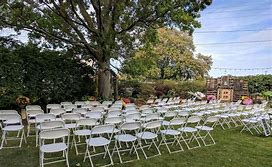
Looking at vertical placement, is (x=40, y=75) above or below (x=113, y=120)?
above

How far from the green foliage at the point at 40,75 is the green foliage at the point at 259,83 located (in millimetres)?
14211

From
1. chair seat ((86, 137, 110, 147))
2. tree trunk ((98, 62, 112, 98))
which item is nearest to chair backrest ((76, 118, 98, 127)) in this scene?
chair seat ((86, 137, 110, 147))

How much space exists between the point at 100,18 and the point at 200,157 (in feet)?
24.3

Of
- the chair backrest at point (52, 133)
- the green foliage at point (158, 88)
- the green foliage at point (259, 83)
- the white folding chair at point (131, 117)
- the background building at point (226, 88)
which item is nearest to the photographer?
the chair backrest at point (52, 133)

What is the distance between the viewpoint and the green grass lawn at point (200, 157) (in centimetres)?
509

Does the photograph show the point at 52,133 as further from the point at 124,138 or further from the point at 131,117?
the point at 131,117

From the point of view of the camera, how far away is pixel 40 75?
11266 millimetres

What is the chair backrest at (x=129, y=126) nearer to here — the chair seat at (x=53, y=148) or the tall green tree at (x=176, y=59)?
the chair seat at (x=53, y=148)

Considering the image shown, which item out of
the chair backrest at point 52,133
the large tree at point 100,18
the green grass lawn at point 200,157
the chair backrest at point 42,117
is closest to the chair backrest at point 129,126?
the green grass lawn at point 200,157

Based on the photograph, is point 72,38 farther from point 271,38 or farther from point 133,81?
point 271,38

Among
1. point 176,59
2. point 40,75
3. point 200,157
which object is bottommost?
point 200,157

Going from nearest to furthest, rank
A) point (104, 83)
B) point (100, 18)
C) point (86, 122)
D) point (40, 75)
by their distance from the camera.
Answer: point (86, 122) < point (100, 18) < point (40, 75) < point (104, 83)

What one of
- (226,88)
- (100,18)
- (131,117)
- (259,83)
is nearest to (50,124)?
(131,117)

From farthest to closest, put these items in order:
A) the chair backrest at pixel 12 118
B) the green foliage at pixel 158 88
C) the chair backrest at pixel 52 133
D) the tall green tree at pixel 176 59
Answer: the tall green tree at pixel 176 59
the green foliage at pixel 158 88
the chair backrest at pixel 12 118
the chair backrest at pixel 52 133
